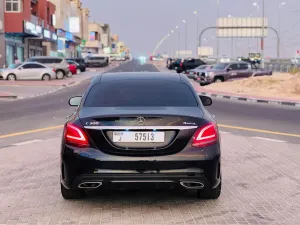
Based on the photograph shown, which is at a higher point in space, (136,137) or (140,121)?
(140,121)

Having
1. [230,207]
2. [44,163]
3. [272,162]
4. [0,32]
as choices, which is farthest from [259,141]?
[0,32]

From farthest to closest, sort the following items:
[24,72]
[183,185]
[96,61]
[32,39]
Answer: [96,61] < [32,39] < [24,72] < [183,185]

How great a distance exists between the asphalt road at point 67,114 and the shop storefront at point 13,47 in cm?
3749

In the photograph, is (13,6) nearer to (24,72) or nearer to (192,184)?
(24,72)

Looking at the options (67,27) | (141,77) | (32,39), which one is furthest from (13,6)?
(141,77)

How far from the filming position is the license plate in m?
5.63

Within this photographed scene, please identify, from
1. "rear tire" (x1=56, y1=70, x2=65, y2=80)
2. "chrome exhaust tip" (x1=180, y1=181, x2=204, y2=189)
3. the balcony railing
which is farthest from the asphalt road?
the balcony railing

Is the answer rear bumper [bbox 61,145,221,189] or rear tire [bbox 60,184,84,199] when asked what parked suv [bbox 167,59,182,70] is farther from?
rear bumper [bbox 61,145,221,189]

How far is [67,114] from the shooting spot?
57.4ft

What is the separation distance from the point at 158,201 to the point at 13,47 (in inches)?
2289

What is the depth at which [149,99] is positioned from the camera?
6.40 metres

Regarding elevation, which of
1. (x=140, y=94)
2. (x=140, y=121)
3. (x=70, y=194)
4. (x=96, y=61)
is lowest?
(x=70, y=194)

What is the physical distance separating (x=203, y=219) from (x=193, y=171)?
50cm

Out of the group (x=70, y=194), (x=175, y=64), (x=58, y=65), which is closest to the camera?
(x=70, y=194)
